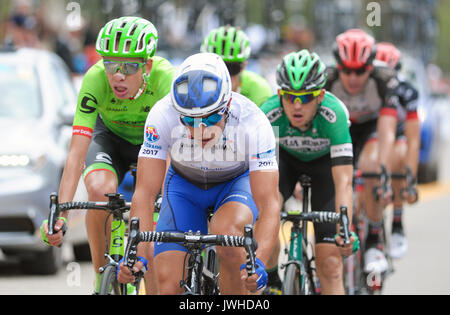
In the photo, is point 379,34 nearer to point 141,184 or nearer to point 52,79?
point 52,79

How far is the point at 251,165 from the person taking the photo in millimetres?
5742

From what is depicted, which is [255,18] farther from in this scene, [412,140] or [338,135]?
[338,135]

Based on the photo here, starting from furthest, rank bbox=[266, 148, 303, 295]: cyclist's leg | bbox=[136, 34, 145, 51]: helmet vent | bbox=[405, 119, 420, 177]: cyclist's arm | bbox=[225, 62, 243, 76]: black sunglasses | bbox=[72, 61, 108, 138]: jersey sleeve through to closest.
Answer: bbox=[405, 119, 420, 177]: cyclist's arm < bbox=[225, 62, 243, 76]: black sunglasses < bbox=[266, 148, 303, 295]: cyclist's leg < bbox=[72, 61, 108, 138]: jersey sleeve < bbox=[136, 34, 145, 51]: helmet vent

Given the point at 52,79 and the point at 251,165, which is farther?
the point at 52,79

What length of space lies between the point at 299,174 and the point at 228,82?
7.91 feet

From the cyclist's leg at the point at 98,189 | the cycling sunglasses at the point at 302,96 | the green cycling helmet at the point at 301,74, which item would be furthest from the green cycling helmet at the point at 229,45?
the cyclist's leg at the point at 98,189

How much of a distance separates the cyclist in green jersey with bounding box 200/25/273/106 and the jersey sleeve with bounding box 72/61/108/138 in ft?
5.22

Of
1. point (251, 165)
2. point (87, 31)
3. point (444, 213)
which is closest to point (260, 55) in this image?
point (87, 31)

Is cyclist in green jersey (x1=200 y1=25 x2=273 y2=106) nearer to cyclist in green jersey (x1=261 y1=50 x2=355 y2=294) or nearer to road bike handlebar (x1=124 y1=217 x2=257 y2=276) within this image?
cyclist in green jersey (x1=261 y1=50 x2=355 y2=294)

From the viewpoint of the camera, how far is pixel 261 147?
5.75m

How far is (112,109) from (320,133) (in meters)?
1.48

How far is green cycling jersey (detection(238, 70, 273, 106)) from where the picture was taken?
8.36 metres

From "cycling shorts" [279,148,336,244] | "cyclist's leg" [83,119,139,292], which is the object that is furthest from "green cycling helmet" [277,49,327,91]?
"cyclist's leg" [83,119,139,292]
